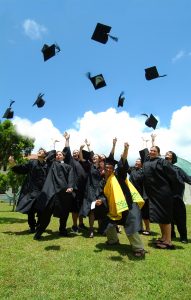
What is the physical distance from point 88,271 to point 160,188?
2.50 m

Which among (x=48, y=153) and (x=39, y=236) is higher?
(x=48, y=153)

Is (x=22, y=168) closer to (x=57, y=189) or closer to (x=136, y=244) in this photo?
(x=57, y=189)

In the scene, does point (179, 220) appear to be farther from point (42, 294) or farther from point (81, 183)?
point (42, 294)

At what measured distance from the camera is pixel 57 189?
8242 mm

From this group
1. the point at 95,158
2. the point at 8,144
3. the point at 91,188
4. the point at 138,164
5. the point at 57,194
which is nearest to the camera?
the point at 57,194

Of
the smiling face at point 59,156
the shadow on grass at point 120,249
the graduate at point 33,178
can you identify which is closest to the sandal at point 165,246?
the shadow on grass at point 120,249

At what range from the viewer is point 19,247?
275 inches

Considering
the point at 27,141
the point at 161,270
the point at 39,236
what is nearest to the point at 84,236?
the point at 39,236

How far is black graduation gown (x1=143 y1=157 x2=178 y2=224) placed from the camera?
7168 mm

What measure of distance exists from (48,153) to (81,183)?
3.72 ft

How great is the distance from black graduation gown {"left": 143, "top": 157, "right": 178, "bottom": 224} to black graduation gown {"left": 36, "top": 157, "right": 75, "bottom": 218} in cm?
192

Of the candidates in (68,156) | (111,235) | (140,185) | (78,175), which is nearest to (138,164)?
(140,185)

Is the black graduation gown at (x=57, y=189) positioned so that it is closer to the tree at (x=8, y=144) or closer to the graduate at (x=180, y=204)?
the graduate at (x=180, y=204)

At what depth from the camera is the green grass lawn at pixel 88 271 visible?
4.67 meters
